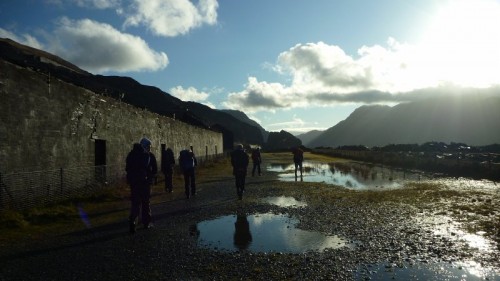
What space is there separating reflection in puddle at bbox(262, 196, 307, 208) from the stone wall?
24.1 ft

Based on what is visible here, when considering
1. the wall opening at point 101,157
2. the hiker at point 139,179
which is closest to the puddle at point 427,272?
the hiker at point 139,179

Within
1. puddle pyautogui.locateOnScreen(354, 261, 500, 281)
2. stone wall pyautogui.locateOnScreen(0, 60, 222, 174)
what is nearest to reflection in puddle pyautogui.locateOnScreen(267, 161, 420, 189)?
stone wall pyautogui.locateOnScreen(0, 60, 222, 174)

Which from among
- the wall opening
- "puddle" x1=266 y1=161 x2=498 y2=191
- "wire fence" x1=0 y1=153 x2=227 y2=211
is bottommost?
"puddle" x1=266 y1=161 x2=498 y2=191

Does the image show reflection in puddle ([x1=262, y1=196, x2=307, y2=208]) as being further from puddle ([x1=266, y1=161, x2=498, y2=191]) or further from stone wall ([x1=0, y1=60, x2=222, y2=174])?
→ stone wall ([x1=0, y1=60, x2=222, y2=174])

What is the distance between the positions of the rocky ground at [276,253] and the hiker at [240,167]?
65.2 inches

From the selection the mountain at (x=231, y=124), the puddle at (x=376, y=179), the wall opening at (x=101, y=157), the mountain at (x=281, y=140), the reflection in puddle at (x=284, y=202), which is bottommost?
the puddle at (x=376, y=179)

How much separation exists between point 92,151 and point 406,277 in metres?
13.4

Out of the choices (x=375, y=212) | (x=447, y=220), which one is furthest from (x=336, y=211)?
(x=447, y=220)

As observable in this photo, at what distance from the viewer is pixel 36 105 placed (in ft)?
38.0

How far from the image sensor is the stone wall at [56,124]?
34.3ft

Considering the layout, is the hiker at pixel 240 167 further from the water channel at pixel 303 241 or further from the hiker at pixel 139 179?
the hiker at pixel 139 179

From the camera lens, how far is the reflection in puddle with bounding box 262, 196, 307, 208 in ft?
39.3

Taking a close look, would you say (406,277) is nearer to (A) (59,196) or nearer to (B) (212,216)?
(B) (212,216)

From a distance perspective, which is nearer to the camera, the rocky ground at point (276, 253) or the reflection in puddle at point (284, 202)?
the rocky ground at point (276, 253)
